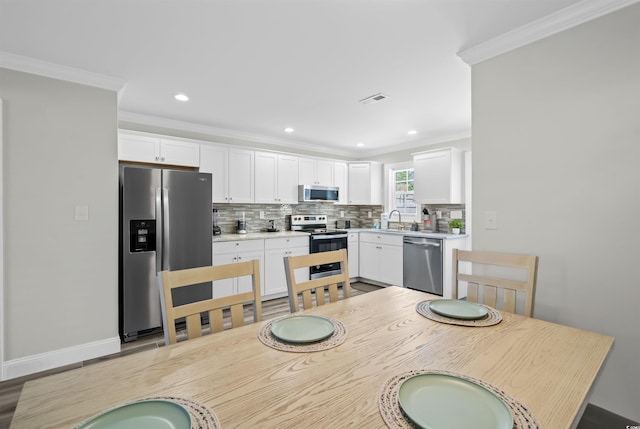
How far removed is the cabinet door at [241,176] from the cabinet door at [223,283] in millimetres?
847

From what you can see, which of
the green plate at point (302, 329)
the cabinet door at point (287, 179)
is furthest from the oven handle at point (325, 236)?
the green plate at point (302, 329)

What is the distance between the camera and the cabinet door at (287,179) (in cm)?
482

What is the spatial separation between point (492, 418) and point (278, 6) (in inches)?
83.0

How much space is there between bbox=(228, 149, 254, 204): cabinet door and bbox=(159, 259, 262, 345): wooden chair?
2964 millimetres

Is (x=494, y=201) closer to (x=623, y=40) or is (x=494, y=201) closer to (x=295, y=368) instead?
(x=623, y=40)

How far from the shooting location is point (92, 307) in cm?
266

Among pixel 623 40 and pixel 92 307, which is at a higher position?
pixel 623 40

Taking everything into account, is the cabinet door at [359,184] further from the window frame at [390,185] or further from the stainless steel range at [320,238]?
the stainless steel range at [320,238]

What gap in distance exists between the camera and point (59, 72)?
2.46m

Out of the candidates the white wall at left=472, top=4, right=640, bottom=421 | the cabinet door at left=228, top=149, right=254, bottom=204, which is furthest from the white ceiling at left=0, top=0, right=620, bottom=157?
the cabinet door at left=228, top=149, right=254, bottom=204

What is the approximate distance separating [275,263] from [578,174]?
348 cm

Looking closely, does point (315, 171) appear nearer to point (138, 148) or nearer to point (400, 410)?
point (138, 148)

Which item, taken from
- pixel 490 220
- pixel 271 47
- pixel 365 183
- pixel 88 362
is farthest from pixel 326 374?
pixel 365 183

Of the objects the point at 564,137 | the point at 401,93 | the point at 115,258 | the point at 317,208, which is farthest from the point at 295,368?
the point at 317,208
